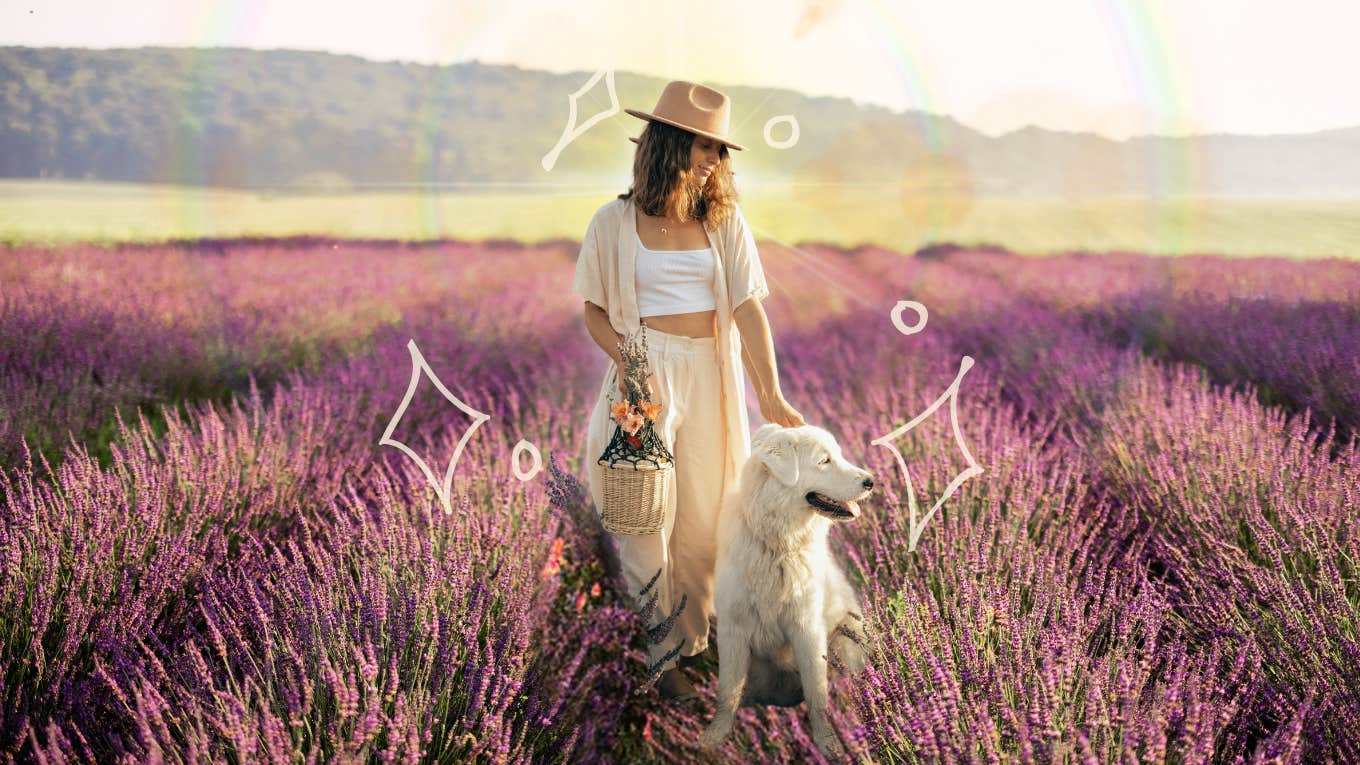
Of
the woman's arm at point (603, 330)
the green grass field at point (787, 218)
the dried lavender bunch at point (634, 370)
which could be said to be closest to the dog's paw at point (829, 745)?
the dried lavender bunch at point (634, 370)

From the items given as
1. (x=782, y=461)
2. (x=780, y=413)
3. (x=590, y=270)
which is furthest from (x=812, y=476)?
(x=590, y=270)

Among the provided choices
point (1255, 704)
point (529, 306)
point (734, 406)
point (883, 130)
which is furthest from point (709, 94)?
point (883, 130)

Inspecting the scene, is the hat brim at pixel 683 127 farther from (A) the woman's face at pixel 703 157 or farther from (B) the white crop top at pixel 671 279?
(B) the white crop top at pixel 671 279

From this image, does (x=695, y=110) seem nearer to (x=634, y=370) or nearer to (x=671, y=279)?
(x=671, y=279)

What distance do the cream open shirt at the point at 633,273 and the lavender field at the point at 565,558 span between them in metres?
0.70

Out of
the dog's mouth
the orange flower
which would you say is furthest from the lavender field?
the dog's mouth

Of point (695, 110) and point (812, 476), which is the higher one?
point (695, 110)

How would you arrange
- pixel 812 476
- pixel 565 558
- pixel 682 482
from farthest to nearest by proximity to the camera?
pixel 565 558 < pixel 682 482 < pixel 812 476

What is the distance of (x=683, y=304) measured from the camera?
7.86ft

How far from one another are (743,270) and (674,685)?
4.05 feet

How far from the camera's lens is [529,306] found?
668cm

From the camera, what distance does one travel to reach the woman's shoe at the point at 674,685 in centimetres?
249

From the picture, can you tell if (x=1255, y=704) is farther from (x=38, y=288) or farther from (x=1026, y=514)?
(x=38, y=288)

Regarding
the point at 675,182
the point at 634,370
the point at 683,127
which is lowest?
the point at 634,370
